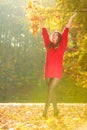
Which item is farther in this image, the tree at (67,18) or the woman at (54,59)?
the tree at (67,18)

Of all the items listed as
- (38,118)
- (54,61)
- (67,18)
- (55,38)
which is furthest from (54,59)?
(67,18)

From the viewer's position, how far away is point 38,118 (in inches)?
268

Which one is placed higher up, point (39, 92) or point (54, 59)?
point (54, 59)

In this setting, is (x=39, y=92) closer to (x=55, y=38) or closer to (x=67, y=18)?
(x=67, y=18)

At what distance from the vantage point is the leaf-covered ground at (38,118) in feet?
19.9

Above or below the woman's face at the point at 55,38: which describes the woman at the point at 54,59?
below

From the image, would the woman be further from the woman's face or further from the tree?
the tree

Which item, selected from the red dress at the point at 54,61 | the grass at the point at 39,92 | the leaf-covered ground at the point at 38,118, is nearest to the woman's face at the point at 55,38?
the red dress at the point at 54,61

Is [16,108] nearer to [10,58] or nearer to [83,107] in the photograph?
[83,107]

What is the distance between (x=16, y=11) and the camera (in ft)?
95.5

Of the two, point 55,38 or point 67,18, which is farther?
point 67,18

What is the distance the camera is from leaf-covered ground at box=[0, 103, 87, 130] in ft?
19.9

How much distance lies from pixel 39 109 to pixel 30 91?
1733cm

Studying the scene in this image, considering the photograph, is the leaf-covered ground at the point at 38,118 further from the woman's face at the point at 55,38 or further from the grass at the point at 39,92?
the grass at the point at 39,92
